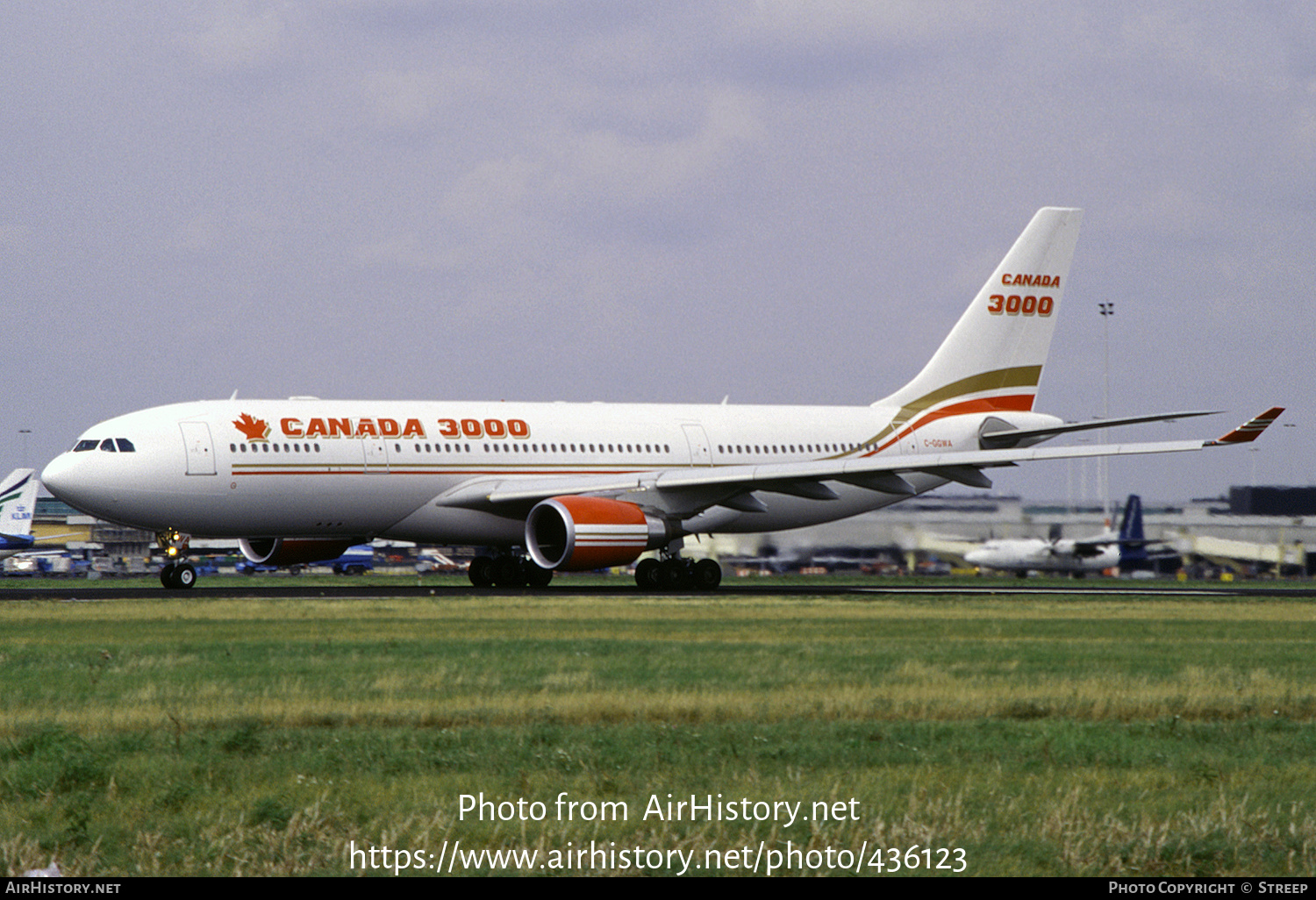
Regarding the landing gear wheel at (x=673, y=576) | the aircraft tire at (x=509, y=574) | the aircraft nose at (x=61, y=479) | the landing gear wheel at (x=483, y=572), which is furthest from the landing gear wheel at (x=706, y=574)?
the aircraft nose at (x=61, y=479)

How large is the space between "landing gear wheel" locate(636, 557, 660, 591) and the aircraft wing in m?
1.75

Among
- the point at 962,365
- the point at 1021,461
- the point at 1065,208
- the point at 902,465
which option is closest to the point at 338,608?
the point at 902,465

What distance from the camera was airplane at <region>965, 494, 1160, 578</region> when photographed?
57.1m

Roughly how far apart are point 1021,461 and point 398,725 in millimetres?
26463

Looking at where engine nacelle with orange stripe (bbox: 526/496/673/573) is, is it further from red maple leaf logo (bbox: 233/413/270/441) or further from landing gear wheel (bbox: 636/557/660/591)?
red maple leaf logo (bbox: 233/413/270/441)

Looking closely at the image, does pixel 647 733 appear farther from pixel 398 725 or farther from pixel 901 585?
pixel 901 585

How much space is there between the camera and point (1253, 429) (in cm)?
3553

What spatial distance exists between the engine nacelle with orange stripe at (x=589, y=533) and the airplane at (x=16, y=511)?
113 ft

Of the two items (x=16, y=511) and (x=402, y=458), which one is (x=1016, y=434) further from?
(x=16, y=511)

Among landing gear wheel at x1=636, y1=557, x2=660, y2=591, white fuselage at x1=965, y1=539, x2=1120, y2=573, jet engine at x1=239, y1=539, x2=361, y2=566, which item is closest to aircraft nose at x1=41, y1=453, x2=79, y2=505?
jet engine at x1=239, y1=539, x2=361, y2=566

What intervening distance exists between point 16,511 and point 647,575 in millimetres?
35908

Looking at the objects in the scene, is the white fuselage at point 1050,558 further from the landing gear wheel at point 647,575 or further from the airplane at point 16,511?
the airplane at point 16,511

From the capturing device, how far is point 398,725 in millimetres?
14734

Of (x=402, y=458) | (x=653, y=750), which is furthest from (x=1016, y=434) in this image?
(x=653, y=750)
